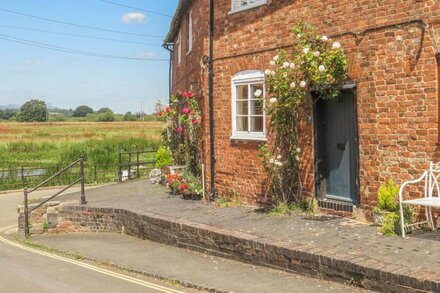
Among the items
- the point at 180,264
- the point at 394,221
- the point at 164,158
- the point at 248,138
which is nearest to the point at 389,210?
the point at 394,221

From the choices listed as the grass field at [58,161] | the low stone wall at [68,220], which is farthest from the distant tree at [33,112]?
the low stone wall at [68,220]

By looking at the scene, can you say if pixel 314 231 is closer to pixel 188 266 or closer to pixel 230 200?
pixel 188 266

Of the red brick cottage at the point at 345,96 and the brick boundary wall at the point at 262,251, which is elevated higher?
the red brick cottage at the point at 345,96

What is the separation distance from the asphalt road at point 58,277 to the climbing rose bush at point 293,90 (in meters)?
3.71

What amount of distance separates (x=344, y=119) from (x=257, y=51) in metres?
2.44

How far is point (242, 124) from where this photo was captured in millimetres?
11320

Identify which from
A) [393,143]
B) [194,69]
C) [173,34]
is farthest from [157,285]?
[173,34]

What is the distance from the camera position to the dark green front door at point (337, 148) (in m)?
9.09

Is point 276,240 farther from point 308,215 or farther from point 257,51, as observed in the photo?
point 257,51

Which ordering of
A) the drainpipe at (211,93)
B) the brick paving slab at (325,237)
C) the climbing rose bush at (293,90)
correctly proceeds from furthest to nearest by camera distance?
the drainpipe at (211,93), the climbing rose bush at (293,90), the brick paving slab at (325,237)

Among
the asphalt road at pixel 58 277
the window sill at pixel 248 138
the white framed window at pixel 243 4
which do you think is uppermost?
the white framed window at pixel 243 4

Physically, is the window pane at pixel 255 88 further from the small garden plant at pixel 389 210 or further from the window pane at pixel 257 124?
the small garden plant at pixel 389 210

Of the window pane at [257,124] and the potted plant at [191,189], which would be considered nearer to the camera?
the window pane at [257,124]

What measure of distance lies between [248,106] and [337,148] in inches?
93.7
